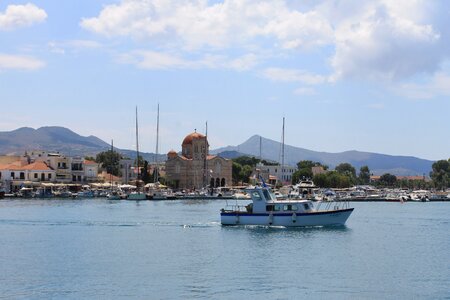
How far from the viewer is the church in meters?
176

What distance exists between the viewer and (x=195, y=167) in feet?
578

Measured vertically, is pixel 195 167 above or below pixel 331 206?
above

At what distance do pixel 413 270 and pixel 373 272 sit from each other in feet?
8.55

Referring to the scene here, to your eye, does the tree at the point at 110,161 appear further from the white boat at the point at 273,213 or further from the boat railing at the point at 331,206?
the white boat at the point at 273,213

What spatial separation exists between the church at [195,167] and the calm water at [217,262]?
105 meters

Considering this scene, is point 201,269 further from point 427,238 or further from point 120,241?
point 427,238

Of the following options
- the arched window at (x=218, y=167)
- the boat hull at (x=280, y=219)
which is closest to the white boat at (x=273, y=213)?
the boat hull at (x=280, y=219)

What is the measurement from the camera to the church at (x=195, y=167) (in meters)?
176

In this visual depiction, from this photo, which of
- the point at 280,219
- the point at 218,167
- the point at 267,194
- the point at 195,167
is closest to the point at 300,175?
the point at 218,167

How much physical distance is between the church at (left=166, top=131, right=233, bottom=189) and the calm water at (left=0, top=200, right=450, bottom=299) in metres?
105

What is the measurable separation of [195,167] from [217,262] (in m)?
132

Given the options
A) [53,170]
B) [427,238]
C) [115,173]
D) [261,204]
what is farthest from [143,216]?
[115,173]

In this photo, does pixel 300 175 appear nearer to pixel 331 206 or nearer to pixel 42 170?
pixel 42 170

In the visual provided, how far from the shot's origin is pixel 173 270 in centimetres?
4138
